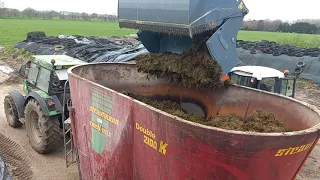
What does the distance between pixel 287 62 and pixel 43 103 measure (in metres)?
12.7

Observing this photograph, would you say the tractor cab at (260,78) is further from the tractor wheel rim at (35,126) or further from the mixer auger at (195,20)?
the tractor wheel rim at (35,126)

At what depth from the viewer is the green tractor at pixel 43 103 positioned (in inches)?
239

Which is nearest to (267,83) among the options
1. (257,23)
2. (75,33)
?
(75,33)

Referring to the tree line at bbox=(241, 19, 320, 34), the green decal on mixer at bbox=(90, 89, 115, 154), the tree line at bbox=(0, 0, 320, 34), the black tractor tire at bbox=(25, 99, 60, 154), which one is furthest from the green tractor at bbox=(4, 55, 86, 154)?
the tree line at bbox=(241, 19, 320, 34)

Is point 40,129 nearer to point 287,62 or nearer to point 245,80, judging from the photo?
point 245,80

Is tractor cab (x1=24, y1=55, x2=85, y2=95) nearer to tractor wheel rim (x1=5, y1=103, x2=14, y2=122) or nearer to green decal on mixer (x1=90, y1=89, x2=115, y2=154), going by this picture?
tractor wheel rim (x1=5, y1=103, x2=14, y2=122)

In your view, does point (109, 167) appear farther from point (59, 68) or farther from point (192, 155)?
point (59, 68)

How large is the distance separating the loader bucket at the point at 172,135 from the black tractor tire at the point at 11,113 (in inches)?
123

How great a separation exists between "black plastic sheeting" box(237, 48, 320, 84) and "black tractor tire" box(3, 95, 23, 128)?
406 inches

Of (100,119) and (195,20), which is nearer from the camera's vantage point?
(195,20)

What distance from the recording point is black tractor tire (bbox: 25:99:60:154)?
19.9ft

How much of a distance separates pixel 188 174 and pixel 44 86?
15.4 feet

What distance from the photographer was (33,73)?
7129mm

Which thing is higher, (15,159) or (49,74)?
(49,74)
